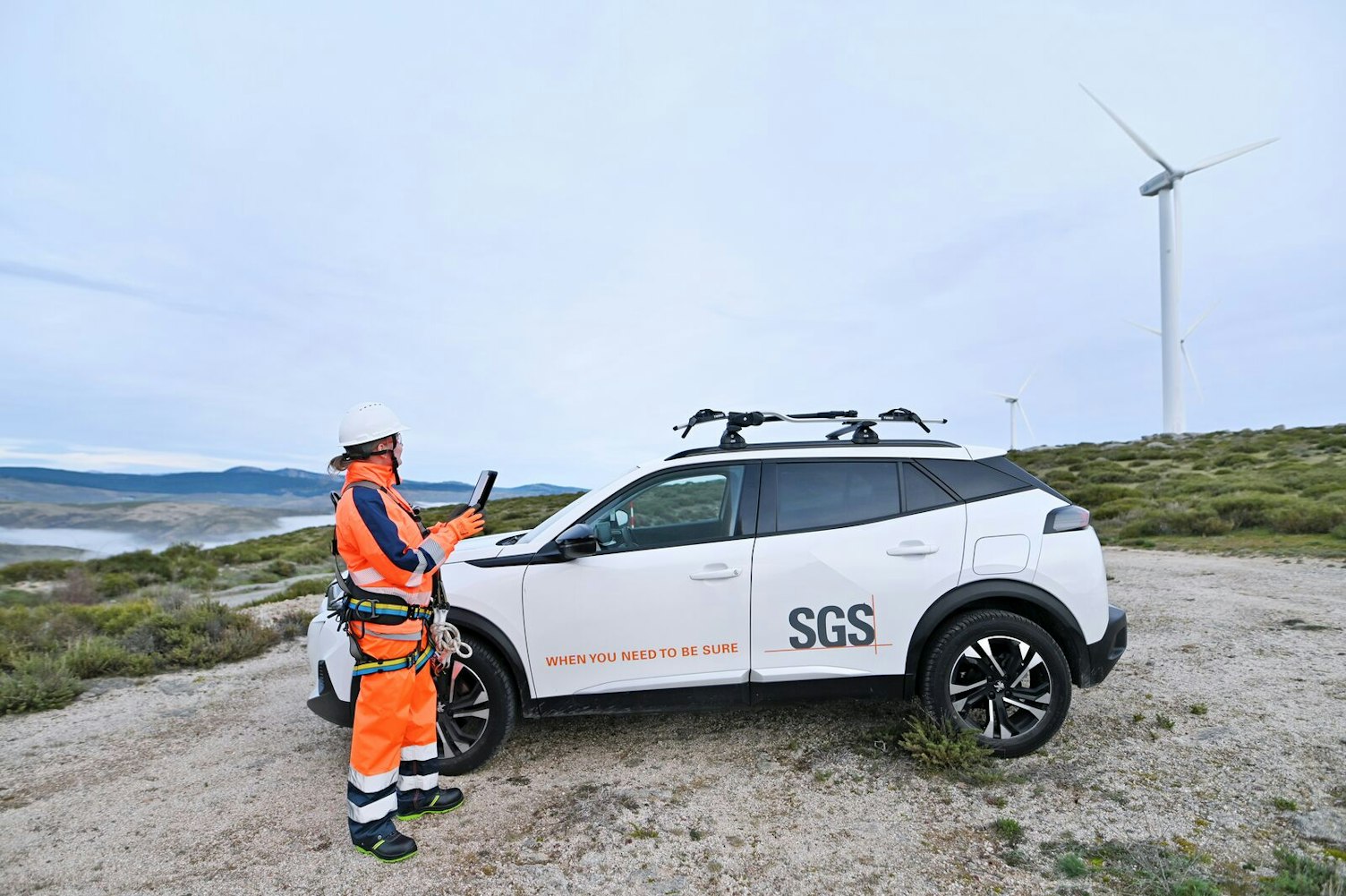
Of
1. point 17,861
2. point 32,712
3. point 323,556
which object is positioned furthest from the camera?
point 323,556

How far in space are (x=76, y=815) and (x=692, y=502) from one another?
3.68 m

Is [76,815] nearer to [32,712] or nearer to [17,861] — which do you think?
[17,861]

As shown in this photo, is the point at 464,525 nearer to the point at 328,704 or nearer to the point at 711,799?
the point at 328,704

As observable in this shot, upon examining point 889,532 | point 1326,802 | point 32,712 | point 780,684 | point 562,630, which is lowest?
point 32,712

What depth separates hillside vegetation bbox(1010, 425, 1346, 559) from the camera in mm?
11266

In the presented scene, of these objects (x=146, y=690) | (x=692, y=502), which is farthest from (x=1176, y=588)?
(x=146, y=690)

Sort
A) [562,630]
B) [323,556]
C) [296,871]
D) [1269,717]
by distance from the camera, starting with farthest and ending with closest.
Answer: [323,556], [1269,717], [562,630], [296,871]

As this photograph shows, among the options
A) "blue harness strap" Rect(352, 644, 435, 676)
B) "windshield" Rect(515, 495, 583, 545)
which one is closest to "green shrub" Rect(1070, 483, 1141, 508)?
"windshield" Rect(515, 495, 583, 545)

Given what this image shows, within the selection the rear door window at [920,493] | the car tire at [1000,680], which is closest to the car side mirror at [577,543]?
the rear door window at [920,493]

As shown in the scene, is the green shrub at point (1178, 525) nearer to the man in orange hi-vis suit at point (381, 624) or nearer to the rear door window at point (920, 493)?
the rear door window at point (920, 493)

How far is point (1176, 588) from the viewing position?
25.2ft

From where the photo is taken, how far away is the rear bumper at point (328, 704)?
382cm

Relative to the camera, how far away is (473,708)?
378 centimetres

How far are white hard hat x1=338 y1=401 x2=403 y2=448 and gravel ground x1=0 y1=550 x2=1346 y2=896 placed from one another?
187 centimetres
